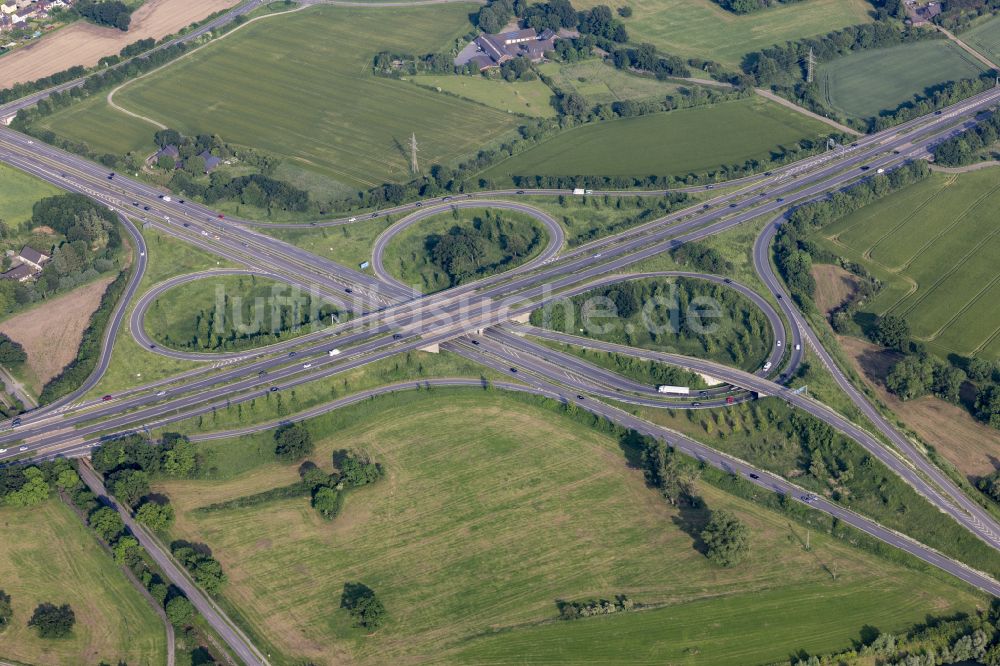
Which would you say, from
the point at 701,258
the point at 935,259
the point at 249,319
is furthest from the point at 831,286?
the point at 249,319

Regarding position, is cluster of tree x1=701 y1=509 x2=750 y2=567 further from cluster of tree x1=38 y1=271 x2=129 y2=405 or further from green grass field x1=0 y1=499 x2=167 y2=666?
cluster of tree x1=38 y1=271 x2=129 y2=405

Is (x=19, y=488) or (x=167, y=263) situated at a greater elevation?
(x=167, y=263)

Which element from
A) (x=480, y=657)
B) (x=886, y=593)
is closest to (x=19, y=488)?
(x=480, y=657)

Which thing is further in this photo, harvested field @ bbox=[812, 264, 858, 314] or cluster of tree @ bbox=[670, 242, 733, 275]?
cluster of tree @ bbox=[670, 242, 733, 275]

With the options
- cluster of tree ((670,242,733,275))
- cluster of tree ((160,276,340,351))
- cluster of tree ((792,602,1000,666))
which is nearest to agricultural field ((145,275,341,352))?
cluster of tree ((160,276,340,351))

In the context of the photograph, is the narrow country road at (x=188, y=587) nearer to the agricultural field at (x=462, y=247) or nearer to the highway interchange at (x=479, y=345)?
the highway interchange at (x=479, y=345)

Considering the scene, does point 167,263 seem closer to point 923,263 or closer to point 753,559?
point 753,559

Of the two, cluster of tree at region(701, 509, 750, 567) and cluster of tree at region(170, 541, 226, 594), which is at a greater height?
cluster of tree at region(701, 509, 750, 567)
